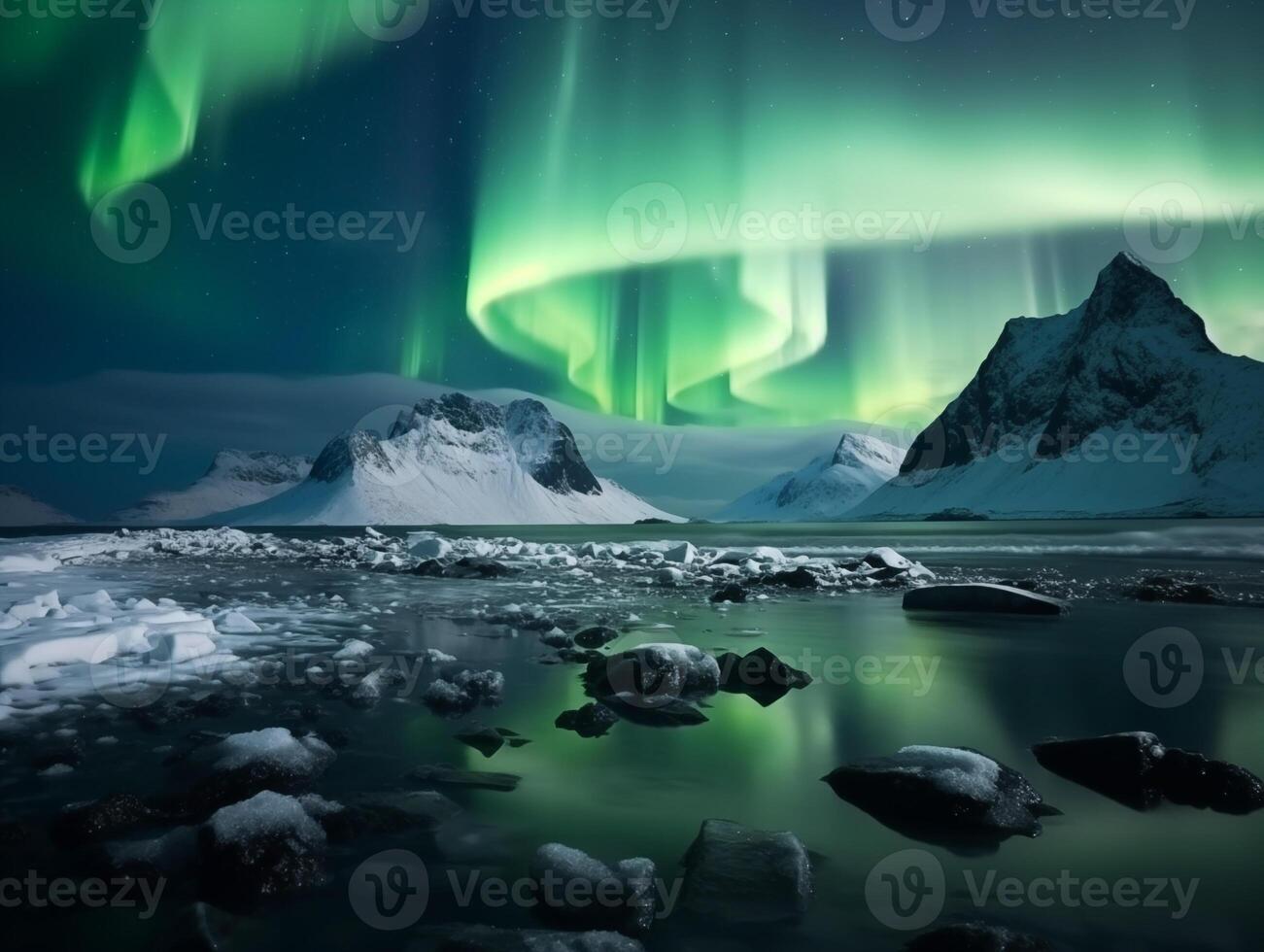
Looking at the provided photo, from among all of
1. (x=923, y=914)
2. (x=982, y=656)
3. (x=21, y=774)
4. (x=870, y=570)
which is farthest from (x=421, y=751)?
(x=870, y=570)

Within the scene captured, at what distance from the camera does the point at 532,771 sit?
643 centimetres

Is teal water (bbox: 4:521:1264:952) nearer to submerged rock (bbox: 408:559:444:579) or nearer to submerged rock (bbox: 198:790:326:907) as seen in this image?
submerged rock (bbox: 198:790:326:907)

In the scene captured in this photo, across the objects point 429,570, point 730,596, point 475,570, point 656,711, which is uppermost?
point 656,711

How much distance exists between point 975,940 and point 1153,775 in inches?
148

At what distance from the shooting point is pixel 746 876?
4383 millimetres

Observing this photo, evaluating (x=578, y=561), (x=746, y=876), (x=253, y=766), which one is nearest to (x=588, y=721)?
(x=253, y=766)

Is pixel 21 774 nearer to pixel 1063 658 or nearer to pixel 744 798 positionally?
pixel 744 798

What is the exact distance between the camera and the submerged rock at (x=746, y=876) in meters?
4.07

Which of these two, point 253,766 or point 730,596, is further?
point 730,596

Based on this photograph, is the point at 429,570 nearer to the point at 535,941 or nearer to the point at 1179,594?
the point at 1179,594

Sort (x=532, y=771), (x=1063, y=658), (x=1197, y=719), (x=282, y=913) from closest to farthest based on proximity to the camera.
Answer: (x=282, y=913) → (x=532, y=771) → (x=1197, y=719) → (x=1063, y=658)

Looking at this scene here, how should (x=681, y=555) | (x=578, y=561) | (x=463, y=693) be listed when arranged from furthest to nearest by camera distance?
(x=578, y=561) → (x=681, y=555) → (x=463, y=693)

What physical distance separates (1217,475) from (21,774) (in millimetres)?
238791

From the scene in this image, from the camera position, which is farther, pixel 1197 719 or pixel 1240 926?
pixel 1197 719
